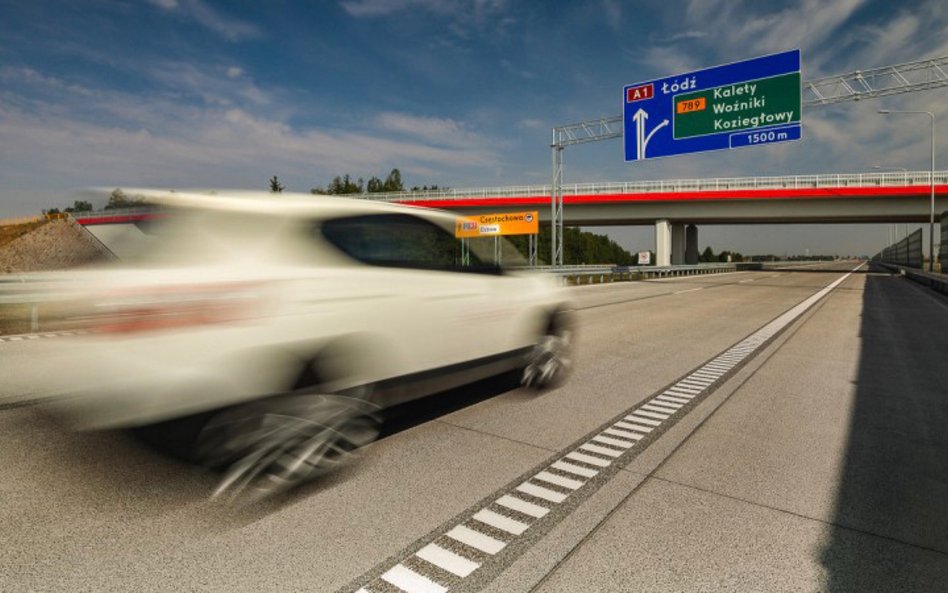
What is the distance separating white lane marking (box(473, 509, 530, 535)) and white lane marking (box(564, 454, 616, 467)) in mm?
965

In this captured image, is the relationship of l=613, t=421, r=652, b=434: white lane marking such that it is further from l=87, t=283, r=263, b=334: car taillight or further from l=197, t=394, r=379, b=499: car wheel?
l=87, t=283, r=263, b=334: car taillight

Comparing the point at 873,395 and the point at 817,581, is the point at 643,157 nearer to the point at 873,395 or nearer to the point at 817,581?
the point at 873,395

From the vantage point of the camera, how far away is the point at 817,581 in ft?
7.02

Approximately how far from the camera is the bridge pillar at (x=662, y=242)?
1638 inches

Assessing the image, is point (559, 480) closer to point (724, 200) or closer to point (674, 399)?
point (674, 399)

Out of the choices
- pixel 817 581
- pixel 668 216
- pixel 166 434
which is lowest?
pixel 817 581

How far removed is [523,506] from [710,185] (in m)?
40.5

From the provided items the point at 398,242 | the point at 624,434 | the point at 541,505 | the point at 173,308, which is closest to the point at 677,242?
the point at 624,434

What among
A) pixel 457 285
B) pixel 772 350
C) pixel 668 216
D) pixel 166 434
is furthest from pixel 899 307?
pixel 668 216

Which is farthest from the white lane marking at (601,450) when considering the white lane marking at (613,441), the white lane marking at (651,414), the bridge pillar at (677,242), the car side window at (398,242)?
the bridge pillar at (677,242)

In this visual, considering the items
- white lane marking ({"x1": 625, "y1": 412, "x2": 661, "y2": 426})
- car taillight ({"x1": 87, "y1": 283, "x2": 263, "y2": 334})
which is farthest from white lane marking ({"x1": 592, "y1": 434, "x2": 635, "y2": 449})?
car taillight ({"x1": 87, "y1": 283, "x2": 263, "y2": 334})

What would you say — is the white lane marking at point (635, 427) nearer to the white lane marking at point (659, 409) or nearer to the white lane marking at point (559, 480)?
the white lane marking at point (659, 409)

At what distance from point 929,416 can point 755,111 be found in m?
18.4

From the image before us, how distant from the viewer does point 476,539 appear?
2.44 metres
